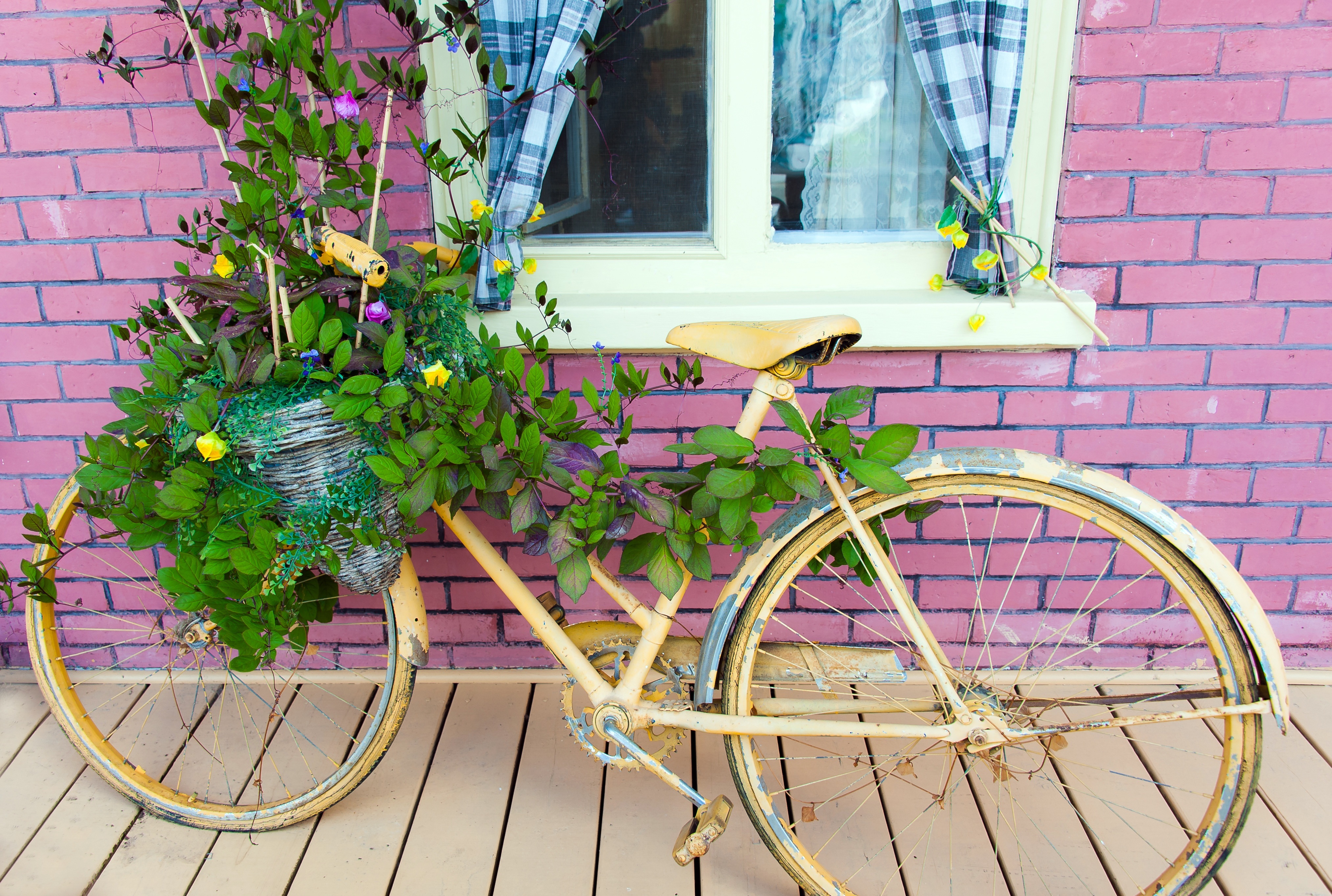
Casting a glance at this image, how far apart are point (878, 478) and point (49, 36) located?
2.02 m

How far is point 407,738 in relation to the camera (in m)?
2.15

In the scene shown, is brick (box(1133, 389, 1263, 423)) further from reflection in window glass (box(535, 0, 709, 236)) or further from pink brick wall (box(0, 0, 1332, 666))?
reflection in window glass (box(535, 0, 709, 236))

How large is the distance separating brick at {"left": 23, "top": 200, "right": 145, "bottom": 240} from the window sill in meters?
0.84

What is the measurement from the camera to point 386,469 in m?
1.43

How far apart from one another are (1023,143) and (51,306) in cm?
231

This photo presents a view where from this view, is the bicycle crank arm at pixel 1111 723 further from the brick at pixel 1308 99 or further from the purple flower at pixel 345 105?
the purple flower at pixel 345 105

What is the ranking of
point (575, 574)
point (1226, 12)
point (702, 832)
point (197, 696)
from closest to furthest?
point (575, 574) < point (702, 832) < point (1226, 12) < point (197, 696)

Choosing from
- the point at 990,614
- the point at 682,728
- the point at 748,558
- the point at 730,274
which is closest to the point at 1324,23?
the point at 730,274

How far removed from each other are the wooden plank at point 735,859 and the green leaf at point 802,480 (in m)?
0.66

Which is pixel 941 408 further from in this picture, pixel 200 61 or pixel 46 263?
pixel 46 263

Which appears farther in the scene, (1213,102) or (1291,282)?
(1291,282)

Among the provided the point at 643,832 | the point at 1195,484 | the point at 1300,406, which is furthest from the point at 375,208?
the point at 1300,406

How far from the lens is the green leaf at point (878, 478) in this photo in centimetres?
146

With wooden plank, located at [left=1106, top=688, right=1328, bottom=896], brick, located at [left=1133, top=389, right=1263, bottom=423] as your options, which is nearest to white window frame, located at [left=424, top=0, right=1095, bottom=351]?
brick, located at [left=1133, top=389, right=1263, bottom=423]
